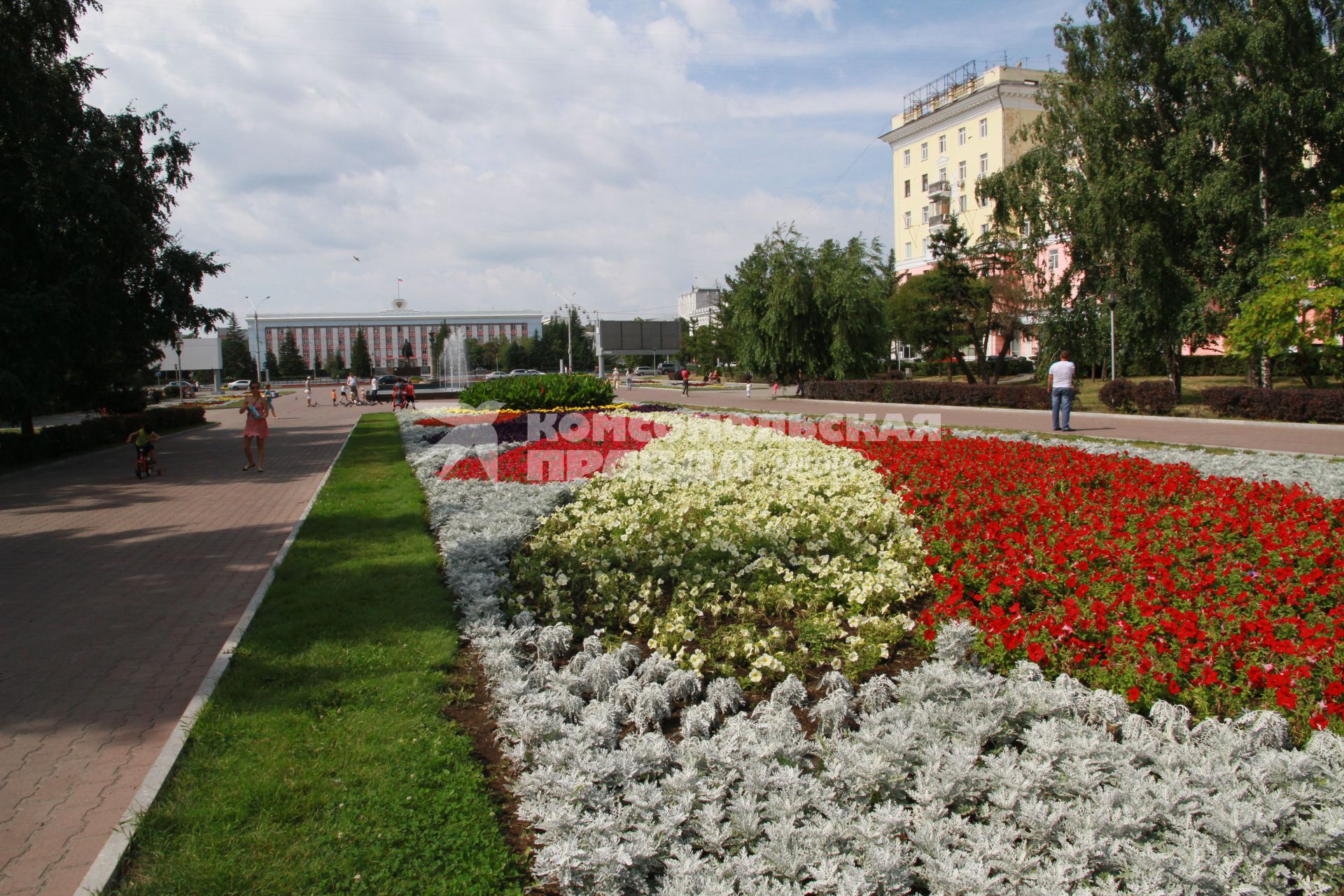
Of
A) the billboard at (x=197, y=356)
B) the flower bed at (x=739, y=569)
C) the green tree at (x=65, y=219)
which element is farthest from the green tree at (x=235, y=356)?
the flower bed at (x=739, y=569)

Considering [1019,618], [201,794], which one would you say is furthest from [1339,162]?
[201,794]

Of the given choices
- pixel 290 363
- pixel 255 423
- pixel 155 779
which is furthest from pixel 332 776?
pixel 290 363

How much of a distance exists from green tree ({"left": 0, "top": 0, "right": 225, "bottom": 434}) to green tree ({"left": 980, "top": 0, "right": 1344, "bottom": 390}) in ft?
75.1

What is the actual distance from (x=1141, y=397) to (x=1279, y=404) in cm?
333

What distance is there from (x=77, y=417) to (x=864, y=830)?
42404 millimetres

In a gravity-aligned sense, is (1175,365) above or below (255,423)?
above

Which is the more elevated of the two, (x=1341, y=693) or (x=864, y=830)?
(x=1341, y=693)

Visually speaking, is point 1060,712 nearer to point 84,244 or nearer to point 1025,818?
point 1025,818

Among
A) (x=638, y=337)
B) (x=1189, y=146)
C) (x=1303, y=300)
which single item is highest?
(x=1189, y=146)

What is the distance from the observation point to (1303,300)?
18719mm

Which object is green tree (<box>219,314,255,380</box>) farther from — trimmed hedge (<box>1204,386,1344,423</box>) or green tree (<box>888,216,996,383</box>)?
trimmed hedge (<box>1204,386,1344,423</box>)

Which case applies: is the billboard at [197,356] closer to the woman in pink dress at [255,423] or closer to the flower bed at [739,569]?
the woman in pink dress at [255,423]

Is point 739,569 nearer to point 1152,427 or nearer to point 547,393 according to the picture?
point 547,393

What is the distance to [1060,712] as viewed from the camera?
3.57m
